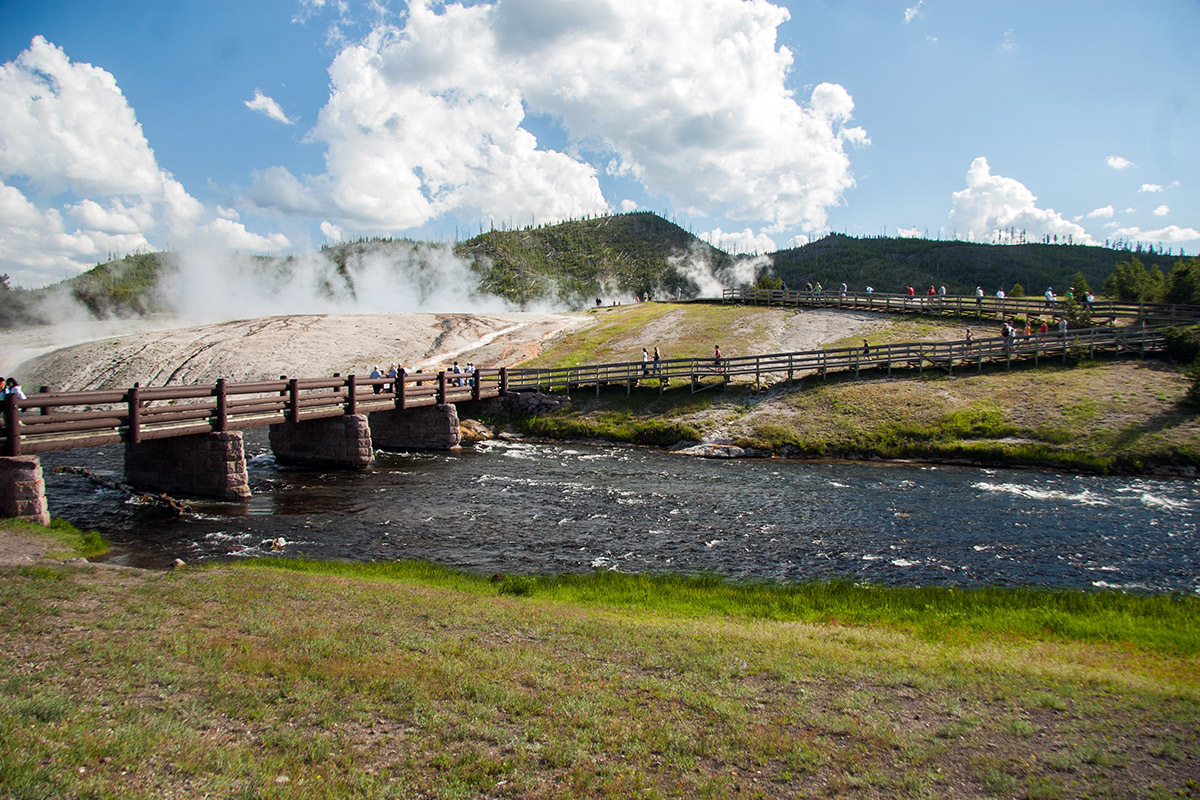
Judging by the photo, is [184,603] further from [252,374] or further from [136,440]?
[252,374]

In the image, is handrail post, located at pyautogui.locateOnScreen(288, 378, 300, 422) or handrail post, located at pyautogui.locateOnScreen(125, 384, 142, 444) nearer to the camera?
handrail post, located at pyautogui.locateOnScreen(125, 384, 142, 444)

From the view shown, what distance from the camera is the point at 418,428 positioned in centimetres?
3512

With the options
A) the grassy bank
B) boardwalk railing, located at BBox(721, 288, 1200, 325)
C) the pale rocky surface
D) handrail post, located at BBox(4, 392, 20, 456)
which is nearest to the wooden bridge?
handrail post, located at BBox(4, 392, 20, 456)

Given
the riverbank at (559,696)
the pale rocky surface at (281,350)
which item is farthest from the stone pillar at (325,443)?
the pale rocky surface at (281,350)

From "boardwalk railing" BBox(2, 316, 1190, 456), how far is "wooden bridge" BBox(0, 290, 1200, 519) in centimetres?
6

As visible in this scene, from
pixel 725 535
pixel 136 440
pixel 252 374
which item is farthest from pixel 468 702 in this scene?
pixel 252 374

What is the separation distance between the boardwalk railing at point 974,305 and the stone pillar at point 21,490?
54.1 meters

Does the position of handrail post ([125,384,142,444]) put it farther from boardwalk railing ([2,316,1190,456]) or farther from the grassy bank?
the grassy bank

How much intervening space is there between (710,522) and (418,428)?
20.5 meters

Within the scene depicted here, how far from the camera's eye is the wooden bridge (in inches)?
754

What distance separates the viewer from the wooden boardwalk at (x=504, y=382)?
20.6m

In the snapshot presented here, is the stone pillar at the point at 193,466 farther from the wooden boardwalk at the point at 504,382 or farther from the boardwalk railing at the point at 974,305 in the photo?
the boardwalk railing at the point at 974,305

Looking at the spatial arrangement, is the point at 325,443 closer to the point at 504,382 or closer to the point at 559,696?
the point at 504,382

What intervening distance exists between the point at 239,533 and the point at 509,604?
10819 mm
